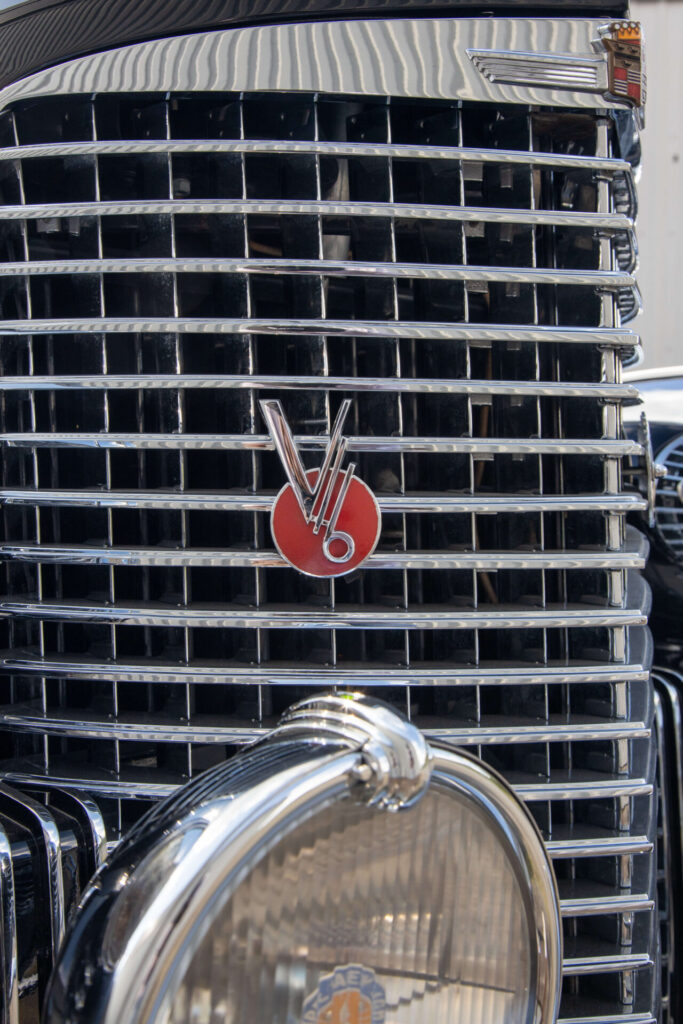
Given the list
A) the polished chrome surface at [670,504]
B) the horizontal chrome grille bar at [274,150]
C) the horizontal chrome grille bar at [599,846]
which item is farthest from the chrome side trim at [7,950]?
the polished chrome surface at [670,504]

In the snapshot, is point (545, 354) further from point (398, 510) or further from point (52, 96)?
point (52, 96)

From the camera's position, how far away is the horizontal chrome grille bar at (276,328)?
4.99 ft

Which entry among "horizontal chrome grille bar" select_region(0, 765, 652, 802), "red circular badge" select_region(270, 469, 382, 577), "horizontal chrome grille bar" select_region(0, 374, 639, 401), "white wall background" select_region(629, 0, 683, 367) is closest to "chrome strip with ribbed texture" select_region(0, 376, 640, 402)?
"horizontal chrome grille bar" select_region(0, 374, 639, 401)

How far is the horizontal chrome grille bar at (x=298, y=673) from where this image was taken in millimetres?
1547

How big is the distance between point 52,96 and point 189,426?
20.5 inches

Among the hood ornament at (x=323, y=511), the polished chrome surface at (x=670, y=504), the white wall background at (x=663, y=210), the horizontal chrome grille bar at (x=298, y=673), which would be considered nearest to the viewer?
the hood ornament at (x=323, y=511)

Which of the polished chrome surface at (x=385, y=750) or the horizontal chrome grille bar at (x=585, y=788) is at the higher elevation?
the polished chrome surface at (x=385, y=750)

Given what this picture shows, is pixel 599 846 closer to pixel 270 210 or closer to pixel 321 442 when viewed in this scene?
pixel 321 442

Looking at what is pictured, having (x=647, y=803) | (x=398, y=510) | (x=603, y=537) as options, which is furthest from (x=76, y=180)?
(x=647, y=803)

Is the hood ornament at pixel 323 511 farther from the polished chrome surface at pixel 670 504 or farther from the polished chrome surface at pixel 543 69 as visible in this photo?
the polished chrome surface at pixel 670 504

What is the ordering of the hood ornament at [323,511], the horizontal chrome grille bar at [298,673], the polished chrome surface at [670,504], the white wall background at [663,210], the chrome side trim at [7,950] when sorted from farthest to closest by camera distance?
the white wall background at [663,210], the polished chrome surface at [670,504], the horizontal chrome grille bar at [298,673], the hood ornament at [323,511], the chrome side trim at [7,950]

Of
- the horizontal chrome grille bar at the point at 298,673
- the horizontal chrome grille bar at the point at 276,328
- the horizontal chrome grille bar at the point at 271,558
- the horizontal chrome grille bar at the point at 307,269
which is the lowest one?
the horizontal chrome grille bar at the point at 298,673

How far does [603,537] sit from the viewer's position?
1.71m

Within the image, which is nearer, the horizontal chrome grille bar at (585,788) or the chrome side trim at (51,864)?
the chrome side trim at (51,864)
